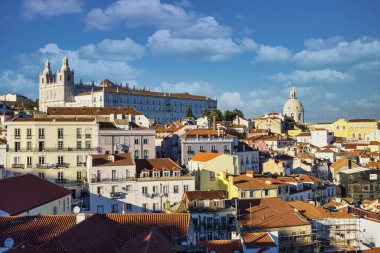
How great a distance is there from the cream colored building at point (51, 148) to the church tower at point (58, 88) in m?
109

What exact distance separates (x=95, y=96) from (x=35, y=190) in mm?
109842

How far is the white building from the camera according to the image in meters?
44.3

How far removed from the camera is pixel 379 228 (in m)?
35.8

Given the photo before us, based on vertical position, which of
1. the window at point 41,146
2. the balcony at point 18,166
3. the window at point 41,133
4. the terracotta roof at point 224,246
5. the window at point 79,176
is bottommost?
the terracotta roof at point 224,246

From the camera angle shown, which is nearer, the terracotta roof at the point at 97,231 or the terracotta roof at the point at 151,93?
the terracotta roof at the point at 97,231

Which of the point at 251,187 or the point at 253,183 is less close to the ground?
the point at 253,183

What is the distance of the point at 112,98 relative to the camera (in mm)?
144875

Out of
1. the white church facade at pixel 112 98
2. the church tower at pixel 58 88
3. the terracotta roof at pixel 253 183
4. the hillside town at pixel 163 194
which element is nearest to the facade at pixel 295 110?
the white church facade at pixel 112 98

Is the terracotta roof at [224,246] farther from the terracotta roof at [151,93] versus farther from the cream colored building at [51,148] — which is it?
the terracotta roof at [151,93]

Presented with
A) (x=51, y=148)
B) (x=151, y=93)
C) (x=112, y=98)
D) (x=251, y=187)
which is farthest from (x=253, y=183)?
(x=151, y=93)

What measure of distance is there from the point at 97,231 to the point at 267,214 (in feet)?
57.8

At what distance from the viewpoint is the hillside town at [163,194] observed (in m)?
25.4

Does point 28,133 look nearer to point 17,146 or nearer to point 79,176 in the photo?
point 17,146

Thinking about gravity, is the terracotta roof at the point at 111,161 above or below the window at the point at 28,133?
below
